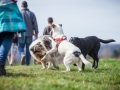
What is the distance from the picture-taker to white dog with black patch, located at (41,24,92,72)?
823 centimetres

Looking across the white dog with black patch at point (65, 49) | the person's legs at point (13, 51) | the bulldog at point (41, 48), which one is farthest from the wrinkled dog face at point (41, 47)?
the person's legs at point (13, 51)

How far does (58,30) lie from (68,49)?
106 cm

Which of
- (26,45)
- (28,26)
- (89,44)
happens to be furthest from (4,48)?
(28,26)

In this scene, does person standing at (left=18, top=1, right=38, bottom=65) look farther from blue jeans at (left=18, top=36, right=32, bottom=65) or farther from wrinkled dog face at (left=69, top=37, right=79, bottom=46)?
wrinkled dog face at (left=69, top=37, right=79, bottom=46)

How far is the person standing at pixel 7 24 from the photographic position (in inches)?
243

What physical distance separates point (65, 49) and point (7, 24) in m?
2.67

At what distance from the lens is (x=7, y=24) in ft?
20.3

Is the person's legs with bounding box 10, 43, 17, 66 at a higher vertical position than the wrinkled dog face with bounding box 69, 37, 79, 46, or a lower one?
lower

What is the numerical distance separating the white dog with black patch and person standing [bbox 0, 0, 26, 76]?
7.41 feet

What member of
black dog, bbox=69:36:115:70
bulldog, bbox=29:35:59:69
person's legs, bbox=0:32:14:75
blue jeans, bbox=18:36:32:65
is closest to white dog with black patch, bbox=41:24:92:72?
bulldog, bbox=29:35:59:69

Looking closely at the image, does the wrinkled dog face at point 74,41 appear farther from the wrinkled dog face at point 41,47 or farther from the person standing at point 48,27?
the person standing at point 48,27

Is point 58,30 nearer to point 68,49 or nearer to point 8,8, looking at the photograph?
point 68,49

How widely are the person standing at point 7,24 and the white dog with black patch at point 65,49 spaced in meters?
2.26

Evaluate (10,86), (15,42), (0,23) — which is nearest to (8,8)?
(0,23)
